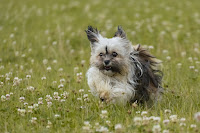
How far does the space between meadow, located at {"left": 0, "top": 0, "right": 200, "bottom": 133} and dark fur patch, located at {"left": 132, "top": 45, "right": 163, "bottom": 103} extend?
0.26m

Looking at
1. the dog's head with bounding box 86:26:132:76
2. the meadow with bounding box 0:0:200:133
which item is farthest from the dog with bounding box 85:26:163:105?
the meadow with bounding box 0:0:200:133

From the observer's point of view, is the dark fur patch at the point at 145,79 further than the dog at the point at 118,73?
Yes

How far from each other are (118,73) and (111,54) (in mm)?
340

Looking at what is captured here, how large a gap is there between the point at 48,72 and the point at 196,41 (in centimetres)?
527

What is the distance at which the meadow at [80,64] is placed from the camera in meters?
5.37

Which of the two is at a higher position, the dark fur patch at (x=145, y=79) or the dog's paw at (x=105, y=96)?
the dark fur patch at (x=145, y=79)

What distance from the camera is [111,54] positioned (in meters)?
6.66

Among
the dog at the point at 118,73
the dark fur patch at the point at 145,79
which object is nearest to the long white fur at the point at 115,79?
the dog at the point at 118,73

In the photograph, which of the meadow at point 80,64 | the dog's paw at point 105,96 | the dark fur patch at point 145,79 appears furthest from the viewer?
the dark fur patch at point 145,79

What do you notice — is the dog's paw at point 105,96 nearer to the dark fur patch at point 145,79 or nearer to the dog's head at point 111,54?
the dog's head at point 111,54

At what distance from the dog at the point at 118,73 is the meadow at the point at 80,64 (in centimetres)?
24

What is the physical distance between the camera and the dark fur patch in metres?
6.81

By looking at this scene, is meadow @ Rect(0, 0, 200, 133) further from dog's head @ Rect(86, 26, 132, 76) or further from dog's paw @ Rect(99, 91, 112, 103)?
Result: dog's head @ Rect(86, 26, 132, 76)

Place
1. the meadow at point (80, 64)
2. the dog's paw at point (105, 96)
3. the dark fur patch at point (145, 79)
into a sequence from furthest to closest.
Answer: the dark fur patch at point (145, 79)
the dog's paw at point (105, 96)
the meadow at point (80, 64)
